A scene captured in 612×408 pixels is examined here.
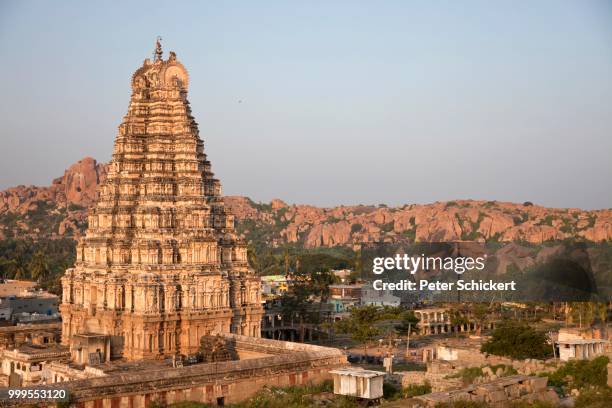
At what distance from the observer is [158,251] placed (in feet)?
134

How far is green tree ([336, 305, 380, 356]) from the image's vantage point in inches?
1960

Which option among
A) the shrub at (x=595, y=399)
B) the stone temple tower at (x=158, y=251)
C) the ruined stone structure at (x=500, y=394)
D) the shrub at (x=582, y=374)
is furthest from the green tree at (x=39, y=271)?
the shrub at (x=595, y=399)

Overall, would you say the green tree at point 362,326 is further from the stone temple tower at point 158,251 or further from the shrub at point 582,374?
the shrub at point 582,374

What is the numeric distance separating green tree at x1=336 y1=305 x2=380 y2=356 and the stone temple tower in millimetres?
7865

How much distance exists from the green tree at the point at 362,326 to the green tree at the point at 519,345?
403 inches

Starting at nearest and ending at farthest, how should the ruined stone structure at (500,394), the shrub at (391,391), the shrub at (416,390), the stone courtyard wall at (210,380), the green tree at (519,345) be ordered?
the ruined stone structure at (500,394)
the stone courtyard wall at (210,380)
the shrub at (391,391)
the shrub at (416,390)
the green tree at (519,345)

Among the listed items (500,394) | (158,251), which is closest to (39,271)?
(158,251)

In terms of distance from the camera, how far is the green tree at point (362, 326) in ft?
163

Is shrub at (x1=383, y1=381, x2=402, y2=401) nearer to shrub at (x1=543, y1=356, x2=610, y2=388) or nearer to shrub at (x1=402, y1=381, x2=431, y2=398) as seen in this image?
shrub at (x1=402, y1=381, x2=431, y2=398)

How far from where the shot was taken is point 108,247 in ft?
136

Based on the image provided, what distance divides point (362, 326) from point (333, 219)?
123721 millimetres

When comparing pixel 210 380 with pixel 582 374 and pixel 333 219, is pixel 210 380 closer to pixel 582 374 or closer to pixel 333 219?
pixel 582 374

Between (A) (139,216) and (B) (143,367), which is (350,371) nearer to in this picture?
(B) (143,367)

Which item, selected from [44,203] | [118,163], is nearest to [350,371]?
[118,163]
